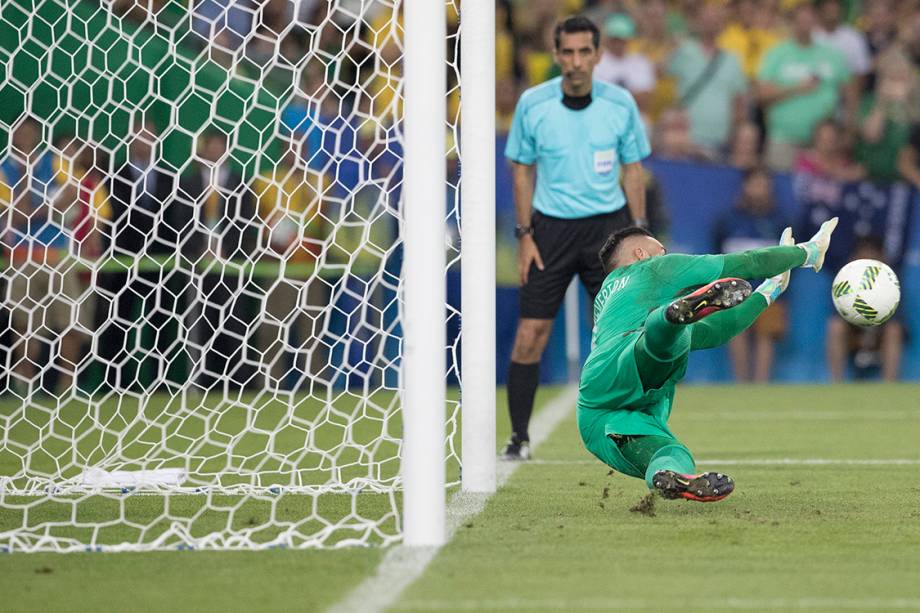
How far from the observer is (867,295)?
21.0 feet

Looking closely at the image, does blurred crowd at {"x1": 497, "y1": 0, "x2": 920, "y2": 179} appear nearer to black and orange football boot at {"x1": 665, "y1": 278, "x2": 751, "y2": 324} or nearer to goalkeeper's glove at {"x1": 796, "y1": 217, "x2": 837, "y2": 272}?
goalkeeper's glove at {"x1": 796, "y1": 217, "x2": 837, "y2": 272}

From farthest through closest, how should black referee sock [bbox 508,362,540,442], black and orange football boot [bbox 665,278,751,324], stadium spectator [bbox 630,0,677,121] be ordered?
stadium spectator [bbox 630,0,677,121] → black referee sock [bbox 508,362,540,442] → black and orange football boot [bbox 665,278,751,324]

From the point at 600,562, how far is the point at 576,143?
3918 millimetres

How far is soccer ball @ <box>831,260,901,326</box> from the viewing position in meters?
6.42

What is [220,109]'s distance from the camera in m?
10.9

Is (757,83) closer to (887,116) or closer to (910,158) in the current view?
(887,116)

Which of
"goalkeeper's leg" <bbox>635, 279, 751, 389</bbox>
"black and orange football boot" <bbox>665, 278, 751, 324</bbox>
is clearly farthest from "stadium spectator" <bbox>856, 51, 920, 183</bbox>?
"black and orange football boot" <bbox>665, 278, 751, 324</bbox>

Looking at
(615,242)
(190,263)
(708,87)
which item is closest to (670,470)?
(615,242)

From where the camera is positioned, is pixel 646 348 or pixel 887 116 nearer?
pixel 646 348

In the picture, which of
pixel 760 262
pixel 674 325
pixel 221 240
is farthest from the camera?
pixel 221 240

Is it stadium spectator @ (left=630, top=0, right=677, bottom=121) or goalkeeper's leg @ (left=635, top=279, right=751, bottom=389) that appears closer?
goalkeeper's leg @ (left=635, top=279, right=751, bottom=389)

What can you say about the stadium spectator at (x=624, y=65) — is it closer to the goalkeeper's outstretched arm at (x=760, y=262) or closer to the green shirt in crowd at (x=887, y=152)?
the green shirt in crowd at (x=887, y=152)

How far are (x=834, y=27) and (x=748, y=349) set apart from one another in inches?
147

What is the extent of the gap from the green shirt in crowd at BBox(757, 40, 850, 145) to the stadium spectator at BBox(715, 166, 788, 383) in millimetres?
1322
